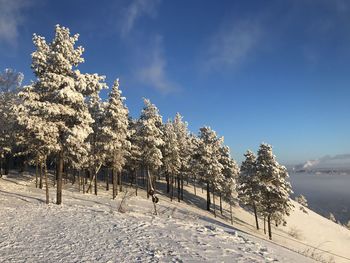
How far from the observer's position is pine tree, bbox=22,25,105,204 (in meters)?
24.7

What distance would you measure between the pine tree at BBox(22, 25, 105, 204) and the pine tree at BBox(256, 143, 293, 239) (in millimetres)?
25693

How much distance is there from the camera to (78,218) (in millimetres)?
19047

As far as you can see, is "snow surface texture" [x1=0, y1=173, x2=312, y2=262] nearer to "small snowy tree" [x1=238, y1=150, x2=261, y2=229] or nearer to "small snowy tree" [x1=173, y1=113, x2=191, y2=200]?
"small snowy tree" [x1=238, y1=150, x2=261, y2=229]

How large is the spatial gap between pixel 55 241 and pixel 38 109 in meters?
14.2

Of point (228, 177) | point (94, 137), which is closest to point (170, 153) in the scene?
point (228, 177)

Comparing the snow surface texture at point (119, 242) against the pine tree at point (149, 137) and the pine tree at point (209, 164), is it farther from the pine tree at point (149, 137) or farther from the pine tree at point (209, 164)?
the pine tree at point (209, 164)

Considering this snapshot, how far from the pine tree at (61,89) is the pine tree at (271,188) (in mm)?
25693

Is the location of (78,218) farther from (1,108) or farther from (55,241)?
(1,108)

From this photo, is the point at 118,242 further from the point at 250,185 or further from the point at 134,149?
the point at 134,149

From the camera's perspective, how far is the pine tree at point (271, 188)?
41188 millimetres

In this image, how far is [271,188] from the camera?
1617 inches

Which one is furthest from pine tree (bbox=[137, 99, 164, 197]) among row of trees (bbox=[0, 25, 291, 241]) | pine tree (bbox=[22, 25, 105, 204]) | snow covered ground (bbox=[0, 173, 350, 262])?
snow covered ground (bbox=[0, 173, 350, 262])

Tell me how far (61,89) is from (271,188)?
28.8 meters

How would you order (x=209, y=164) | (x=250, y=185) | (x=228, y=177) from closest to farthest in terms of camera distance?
1. (x=250, y=185)
2. (x=209, y=164)
3. (x=228, y=177)
